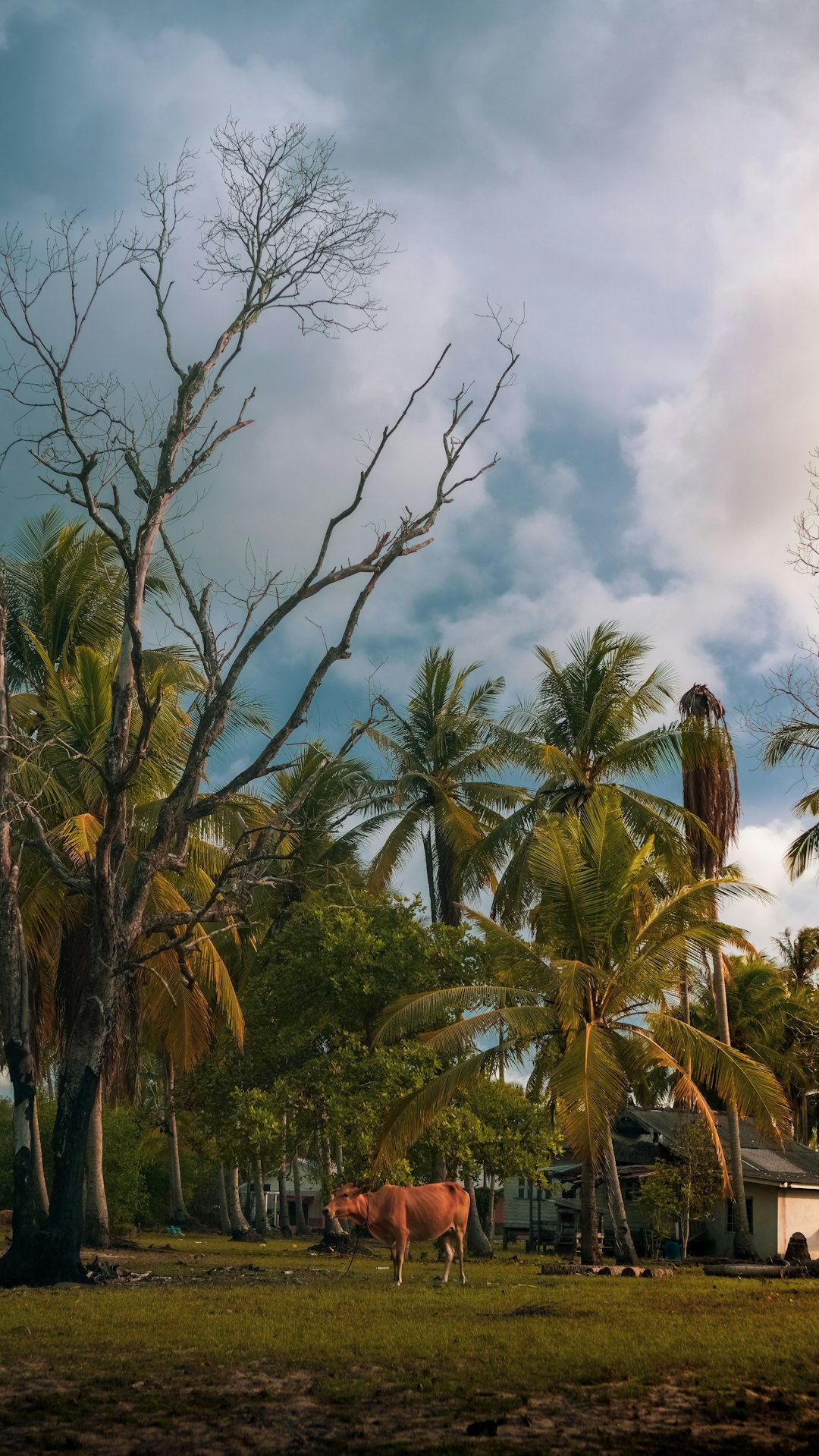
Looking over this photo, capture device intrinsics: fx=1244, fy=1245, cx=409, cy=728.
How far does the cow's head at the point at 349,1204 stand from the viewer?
16453mm

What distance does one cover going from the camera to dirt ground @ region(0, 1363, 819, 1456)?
638 centimetres

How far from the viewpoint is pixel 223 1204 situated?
45.5 meters

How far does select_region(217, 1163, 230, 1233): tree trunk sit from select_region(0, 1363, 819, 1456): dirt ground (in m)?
35.6

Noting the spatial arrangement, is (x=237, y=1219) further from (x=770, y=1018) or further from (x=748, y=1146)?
(x=770, y=1018)

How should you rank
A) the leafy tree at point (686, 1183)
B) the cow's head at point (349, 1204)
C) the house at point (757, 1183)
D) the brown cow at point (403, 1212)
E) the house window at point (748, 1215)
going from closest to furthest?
the cow's head at point (349, 1204) → the brown cow at point (403, 1212) → the leafy tree at point (686, 1183) → the house at point (757, 1183) → the house window at point (748, 1215)

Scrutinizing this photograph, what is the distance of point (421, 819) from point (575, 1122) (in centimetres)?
1443

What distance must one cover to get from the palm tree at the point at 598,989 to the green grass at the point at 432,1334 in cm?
396

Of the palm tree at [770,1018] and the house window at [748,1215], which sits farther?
the palm tree at [770,1018]

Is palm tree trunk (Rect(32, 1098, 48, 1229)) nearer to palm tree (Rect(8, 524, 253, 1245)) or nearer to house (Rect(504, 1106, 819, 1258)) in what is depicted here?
palm tree (Rect(8, 524, 253, 1245))

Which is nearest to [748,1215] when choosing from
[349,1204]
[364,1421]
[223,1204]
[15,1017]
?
[349,1204]

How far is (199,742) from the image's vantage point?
59.0 feet

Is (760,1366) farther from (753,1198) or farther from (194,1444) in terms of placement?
(753,1198)

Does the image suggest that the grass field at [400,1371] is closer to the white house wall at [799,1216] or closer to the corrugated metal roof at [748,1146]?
the corrugated metal roof at [748,1146]

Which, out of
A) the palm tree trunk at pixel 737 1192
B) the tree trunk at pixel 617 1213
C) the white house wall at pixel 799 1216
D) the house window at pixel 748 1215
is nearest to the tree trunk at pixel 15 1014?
the tree trunk at pixel 617 1213
